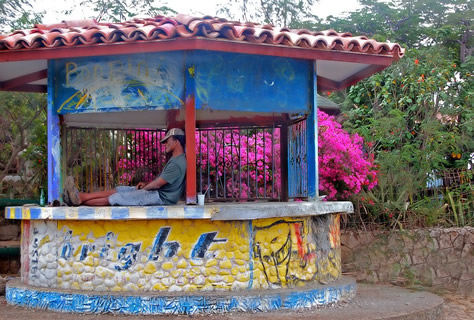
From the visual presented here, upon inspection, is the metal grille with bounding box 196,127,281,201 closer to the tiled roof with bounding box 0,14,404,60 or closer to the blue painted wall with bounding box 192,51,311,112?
the blue painted wall with bounding box 192,51,311,112

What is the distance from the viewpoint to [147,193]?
783cm

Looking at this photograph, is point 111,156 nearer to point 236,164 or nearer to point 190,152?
point 236,164

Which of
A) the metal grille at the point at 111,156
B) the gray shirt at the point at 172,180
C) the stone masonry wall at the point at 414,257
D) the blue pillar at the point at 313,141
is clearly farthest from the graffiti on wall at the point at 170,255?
the stone masonry wall at the point at 414,257

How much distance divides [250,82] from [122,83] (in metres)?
1.64

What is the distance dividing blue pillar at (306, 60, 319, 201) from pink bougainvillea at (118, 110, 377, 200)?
1.78 metres

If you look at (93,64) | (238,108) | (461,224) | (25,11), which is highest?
(25,11)

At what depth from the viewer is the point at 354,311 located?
24.1 ft

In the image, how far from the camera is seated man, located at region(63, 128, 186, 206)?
7676 mm

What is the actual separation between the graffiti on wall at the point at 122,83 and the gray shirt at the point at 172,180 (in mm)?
748

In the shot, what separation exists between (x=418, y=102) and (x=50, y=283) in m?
8.90

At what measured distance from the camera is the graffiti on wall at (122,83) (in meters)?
7.86

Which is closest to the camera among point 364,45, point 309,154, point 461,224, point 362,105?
point 364,45

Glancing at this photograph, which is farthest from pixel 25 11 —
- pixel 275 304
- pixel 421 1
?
pixel 421 1

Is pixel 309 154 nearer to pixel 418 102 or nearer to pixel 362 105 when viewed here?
pixel 418 102
